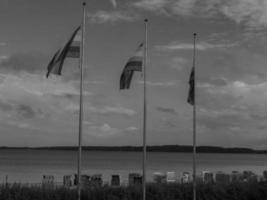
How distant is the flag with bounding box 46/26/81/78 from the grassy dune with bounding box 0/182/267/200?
820cm

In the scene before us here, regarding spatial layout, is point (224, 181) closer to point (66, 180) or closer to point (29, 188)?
point (66, 180)

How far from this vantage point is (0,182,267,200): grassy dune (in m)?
31.3

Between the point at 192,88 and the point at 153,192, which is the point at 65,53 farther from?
the point at 153,192

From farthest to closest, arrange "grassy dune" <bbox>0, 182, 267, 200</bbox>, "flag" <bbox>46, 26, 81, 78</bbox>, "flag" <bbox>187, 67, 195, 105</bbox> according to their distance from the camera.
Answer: "flag" <bbox>187, 67, 195, 105</bbox>, "grassy dune" <bbox>0, 182, 267, 200</bbox>, "flag" <bbox>46, 26, 81, 78</bbox>

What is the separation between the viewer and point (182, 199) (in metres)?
35.0

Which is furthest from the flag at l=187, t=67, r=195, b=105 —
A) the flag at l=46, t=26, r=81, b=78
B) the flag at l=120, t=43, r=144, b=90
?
the flag at l=46, t=26, r=81, b=78

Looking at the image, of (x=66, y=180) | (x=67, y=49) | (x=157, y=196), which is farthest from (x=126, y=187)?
(x=67, y=49)

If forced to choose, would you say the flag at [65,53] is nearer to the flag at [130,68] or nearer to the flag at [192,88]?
the flag at [130,68]

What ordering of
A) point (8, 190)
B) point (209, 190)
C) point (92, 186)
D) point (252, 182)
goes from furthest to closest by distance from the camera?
point (252, 182) < point (209, 190) < point (92, 186) < point (8, 190)

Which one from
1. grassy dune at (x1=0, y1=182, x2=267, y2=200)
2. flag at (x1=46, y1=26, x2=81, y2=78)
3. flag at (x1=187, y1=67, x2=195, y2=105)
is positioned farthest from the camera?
flag at (x1=187, y1=67, x2=195, y2=105)

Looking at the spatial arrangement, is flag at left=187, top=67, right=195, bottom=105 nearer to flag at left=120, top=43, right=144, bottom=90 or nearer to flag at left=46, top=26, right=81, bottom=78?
flag at left=120, top=43, right=144, bottom=90

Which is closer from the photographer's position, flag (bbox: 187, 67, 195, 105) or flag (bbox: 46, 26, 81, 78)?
flag (bbox: 46, 26, 81, 78)

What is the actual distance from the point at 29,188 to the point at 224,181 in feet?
44.2

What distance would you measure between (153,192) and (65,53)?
1179 cm
